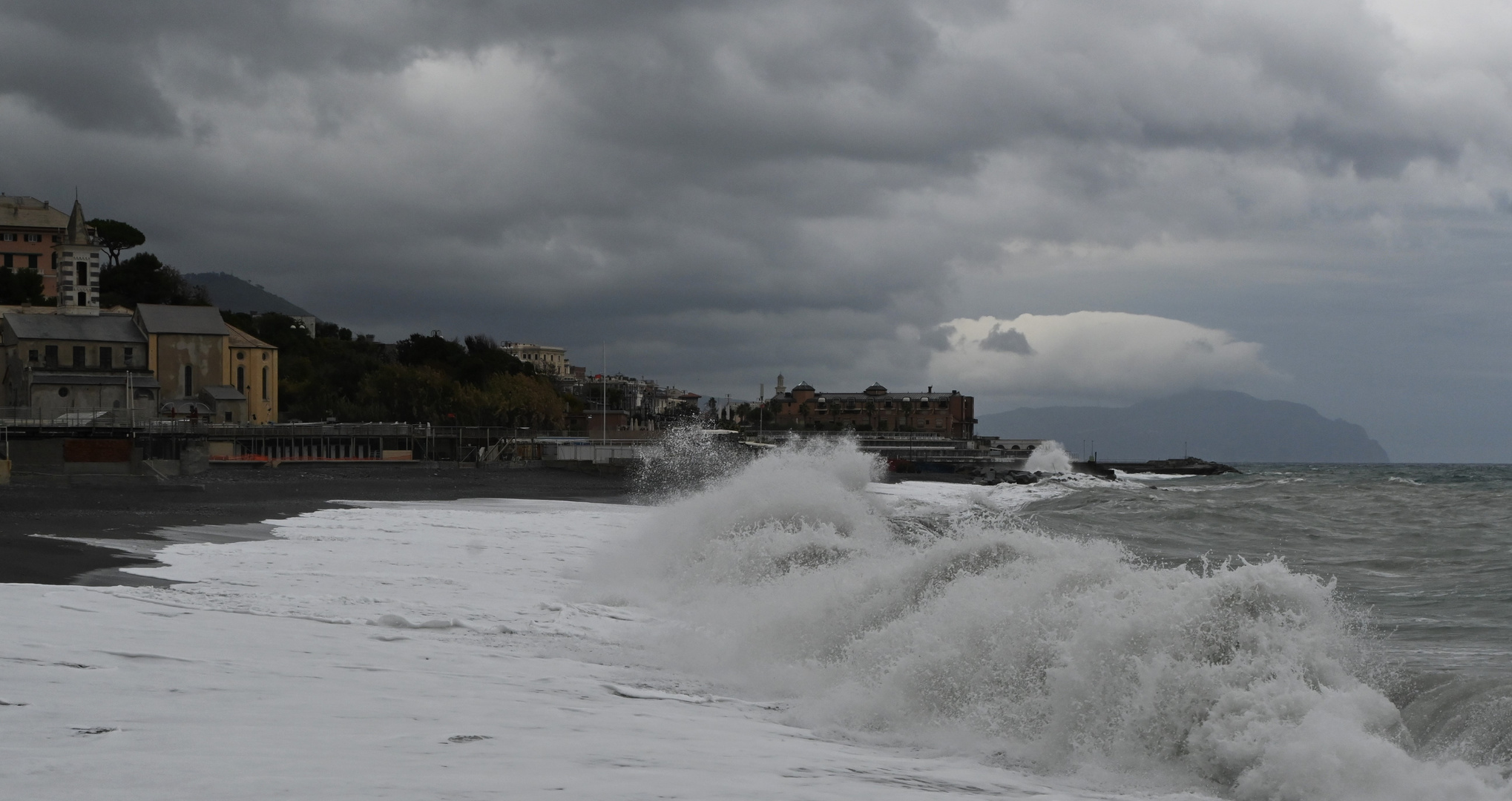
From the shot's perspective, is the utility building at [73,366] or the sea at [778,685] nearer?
the sea at [778,685]

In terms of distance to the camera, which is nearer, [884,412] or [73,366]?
[73,366]

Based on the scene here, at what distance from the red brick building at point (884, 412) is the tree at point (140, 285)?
7588 cm

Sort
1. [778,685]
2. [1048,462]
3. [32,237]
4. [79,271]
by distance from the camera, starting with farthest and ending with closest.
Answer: [1048,462] → [32,237] → [79,271] → [778,685]

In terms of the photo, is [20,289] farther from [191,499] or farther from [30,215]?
[191,499]

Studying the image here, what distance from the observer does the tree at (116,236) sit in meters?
106

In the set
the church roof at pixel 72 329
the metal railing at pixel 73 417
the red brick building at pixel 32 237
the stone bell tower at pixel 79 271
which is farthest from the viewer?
the red brick building at pixel 32 237

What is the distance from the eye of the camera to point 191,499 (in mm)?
27734

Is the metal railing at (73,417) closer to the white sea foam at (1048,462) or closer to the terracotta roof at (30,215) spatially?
the terracotta roof at (30,215)

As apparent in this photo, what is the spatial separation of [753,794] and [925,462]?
9013cm

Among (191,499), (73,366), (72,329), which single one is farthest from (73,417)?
(191,499)

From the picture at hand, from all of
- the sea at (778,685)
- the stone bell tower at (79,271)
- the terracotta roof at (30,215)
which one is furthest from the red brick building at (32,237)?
the sea at (778,685)

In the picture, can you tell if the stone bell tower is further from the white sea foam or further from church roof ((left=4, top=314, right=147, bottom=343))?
the white sea foam

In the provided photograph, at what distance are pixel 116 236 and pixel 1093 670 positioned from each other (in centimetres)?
11756

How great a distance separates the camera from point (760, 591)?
41.6 feet
